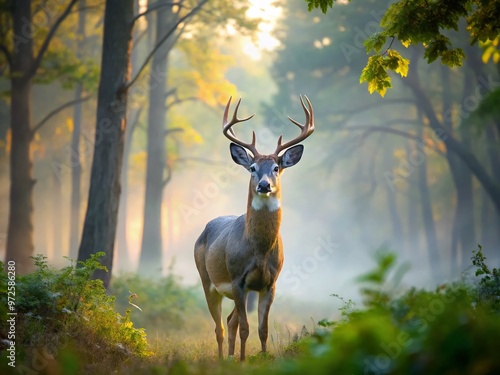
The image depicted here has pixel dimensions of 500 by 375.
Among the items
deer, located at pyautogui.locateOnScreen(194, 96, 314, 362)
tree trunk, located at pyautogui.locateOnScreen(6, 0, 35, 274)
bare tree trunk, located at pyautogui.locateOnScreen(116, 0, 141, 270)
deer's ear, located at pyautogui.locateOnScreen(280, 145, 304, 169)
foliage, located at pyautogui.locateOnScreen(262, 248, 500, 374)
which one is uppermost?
bare tree trunk, located at pyautogui.locateOnScreen(116, 0, 141, 270)

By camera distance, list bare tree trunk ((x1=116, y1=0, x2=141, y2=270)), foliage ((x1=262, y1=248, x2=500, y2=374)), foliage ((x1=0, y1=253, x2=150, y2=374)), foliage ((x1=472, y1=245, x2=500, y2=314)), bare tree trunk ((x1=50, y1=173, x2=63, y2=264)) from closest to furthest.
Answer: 1. foliage ((x1=262, y1=248, x2=500, y2=374))
2. foliage ((x1=0, y1=253, x2=150, y2=374))
3. foliage ((x1=472, y1=245, x2=500, y2=314))
4. bare tree trunk ((x1=116, y1=0, x2=141, y2=270))
5. bare tree trunk ((x1=50, y1=173, x2=63, y2=264))

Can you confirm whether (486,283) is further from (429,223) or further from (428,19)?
(429,223)

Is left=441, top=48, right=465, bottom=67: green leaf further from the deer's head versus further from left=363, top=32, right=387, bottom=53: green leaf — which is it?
the deer's head

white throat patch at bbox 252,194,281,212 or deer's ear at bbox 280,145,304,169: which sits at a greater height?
deer's ear at bbox 280,145,304,169

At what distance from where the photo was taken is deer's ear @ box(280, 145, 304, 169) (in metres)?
9.20

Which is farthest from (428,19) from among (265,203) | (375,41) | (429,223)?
(429,223)

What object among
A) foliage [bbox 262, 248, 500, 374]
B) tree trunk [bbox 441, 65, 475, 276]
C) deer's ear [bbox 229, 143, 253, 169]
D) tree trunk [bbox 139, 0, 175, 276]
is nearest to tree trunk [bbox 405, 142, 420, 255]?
tree trunk [bbox 441, 65, 475, 276]

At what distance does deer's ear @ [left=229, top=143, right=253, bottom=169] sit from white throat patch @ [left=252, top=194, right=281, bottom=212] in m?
0.74

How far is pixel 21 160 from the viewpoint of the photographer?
16094mm

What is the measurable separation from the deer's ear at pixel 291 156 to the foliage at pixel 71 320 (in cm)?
287

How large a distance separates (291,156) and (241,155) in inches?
27.2

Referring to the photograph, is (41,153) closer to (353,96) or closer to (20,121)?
(353,96)

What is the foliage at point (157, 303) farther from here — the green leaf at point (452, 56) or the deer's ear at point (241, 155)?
the green leaf at point (452, 56)

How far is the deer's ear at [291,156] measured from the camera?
9.20 m
